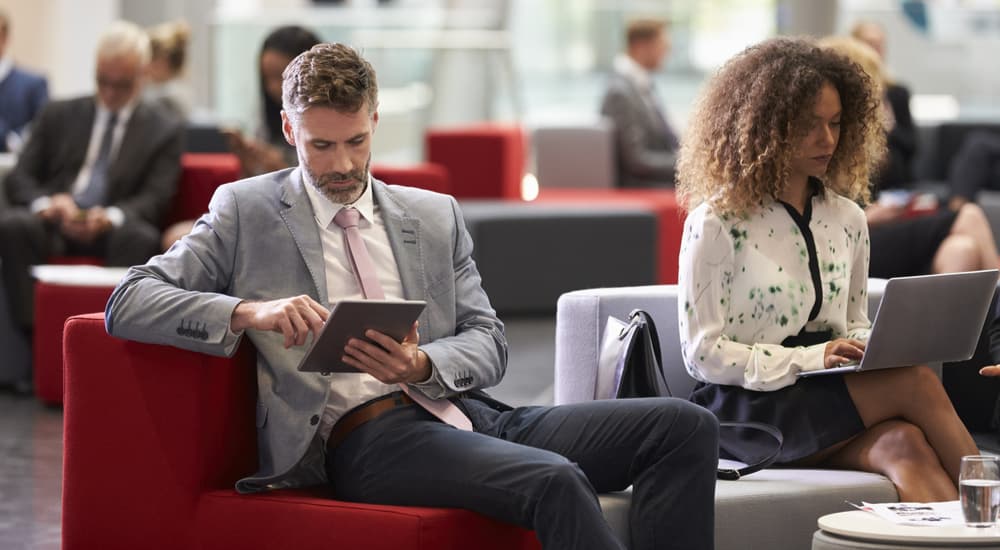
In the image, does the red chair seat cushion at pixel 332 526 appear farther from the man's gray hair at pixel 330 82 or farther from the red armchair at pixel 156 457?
the man's gray hair at pixel 330 82

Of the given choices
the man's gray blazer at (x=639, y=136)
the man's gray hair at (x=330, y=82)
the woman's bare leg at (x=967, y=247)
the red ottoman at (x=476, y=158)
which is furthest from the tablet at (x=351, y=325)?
the man's gray blazer at (x=639, y=136)

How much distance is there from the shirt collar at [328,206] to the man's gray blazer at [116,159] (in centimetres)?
337

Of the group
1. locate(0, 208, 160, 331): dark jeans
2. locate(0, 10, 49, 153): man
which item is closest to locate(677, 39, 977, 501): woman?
locate(0, 208, 160, 331): dark jeans

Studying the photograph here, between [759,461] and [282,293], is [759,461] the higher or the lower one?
the lower one

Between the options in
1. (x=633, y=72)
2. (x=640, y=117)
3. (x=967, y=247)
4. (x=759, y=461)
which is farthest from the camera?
(x=633, y=72)

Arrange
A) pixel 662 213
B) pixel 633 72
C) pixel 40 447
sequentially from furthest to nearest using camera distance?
pixel 633 72
pixel 662 213
pixel 40 447

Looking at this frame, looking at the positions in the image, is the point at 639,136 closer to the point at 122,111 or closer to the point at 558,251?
the point at 558,251

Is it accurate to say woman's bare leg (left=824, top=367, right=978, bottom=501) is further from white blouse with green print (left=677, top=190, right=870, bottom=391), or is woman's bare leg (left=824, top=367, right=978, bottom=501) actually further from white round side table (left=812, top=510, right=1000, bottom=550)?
white round side table (left=812, top=510, right=1000, bottom=550)

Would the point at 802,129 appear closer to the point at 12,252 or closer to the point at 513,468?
the point at 513,468

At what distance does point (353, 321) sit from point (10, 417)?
3403 mm

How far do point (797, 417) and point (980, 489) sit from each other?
77 centimetres

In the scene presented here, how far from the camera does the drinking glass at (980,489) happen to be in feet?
9.65

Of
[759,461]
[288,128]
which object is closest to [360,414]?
[288,128]

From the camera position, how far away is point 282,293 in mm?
3289
